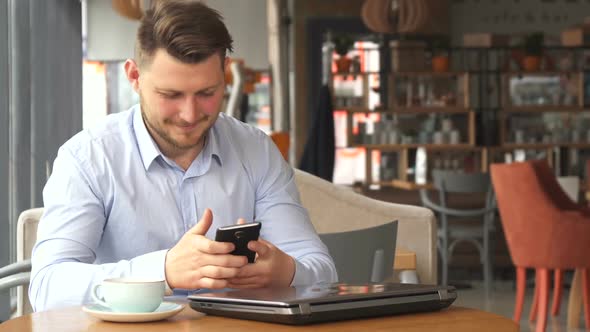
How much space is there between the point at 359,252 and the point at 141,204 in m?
0.66

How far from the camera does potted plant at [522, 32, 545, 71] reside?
11.0 metres

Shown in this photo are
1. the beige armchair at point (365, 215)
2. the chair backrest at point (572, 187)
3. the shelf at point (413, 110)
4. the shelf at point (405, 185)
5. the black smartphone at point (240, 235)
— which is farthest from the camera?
the shelf at point (413, 110)

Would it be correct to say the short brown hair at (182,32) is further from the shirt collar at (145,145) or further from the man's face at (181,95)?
the shirt collar at (145,145)

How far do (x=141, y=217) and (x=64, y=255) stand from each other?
0.19 m

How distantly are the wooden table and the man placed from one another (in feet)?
0.77

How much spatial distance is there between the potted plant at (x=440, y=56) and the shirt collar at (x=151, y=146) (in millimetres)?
8638

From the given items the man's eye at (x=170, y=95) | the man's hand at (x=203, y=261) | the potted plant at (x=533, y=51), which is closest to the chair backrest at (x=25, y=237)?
the man's eye at (x=170, y=95)

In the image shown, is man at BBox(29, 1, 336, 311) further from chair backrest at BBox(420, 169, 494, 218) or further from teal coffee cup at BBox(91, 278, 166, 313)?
chair backrest at BBox(420, 169, 494, 218)

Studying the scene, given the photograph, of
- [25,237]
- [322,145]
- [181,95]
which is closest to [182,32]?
[181,95]

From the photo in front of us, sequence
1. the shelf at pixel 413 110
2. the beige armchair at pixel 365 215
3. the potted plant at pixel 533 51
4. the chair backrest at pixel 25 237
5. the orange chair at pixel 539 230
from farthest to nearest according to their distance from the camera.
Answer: the potted plant at pixel 533 51, the shelf at pixel 413 110, the orange chair at pixel 539 230, the beige armchair at pixel 365 215, the chair backrest at pixel 25 237

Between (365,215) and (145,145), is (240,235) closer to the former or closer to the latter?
(145,145)

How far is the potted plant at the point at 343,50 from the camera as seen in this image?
1064 centimetres

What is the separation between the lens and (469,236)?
885 cm

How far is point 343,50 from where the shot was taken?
34.9 ft
